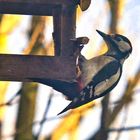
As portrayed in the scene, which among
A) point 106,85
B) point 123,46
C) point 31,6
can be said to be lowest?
point 106,85

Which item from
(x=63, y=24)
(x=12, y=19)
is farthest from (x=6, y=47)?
(x=63, y=24)

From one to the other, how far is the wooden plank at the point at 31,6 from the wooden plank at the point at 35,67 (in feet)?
0.70

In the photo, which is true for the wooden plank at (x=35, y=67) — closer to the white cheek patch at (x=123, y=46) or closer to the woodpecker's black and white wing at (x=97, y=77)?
the woodpecker's black and white wing at (x=97, y=77)

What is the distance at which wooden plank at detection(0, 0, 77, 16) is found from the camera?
2.05 meters

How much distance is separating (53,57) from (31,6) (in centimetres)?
24

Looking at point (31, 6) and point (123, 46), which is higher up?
point (31, 6)

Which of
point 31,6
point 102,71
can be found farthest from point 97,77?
point 31,6

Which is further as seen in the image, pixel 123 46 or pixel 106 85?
pixel 123 46

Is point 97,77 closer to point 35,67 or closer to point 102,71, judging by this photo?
point 102,71

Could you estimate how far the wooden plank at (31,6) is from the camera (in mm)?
2053

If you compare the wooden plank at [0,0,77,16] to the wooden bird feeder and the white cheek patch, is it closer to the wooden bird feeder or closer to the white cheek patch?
the wooden bird feeder

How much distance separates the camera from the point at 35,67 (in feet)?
6.42

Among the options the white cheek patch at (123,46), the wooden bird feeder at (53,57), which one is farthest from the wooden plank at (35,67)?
the white cheek patch at (123,46)

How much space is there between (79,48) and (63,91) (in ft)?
0.58
